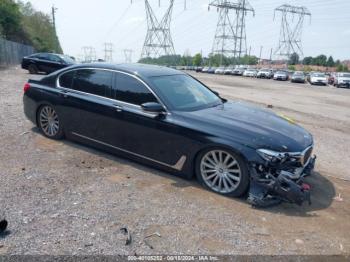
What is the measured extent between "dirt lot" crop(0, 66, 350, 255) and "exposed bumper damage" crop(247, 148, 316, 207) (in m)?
0.16

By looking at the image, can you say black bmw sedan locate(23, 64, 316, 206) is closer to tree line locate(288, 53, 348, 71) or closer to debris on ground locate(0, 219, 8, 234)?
debris on ground locate(0, 219, 8, 234)

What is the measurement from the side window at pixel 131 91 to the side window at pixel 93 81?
0.69 ft

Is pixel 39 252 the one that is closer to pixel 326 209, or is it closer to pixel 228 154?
pixel 228 154

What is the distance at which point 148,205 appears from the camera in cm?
446

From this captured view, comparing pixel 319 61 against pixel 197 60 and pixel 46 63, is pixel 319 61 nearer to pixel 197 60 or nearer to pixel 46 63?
pixel 197 60

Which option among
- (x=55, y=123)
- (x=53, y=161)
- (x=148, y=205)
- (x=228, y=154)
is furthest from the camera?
(x=55, y=123)

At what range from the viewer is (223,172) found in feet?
15.8

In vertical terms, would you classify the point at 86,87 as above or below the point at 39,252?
above

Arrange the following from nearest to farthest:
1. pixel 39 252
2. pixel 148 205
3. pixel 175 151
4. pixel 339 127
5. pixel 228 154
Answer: pixel 39 252 → pixel 148 205 → pixel 228 154 → pixel 175 151 → pixel 339 127

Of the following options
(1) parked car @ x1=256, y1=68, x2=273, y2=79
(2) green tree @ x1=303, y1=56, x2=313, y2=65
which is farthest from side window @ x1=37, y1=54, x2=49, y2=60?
(2) green tree @ x1=303, y1=56, x2=313, y2=65

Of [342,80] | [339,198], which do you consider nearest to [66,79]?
[339,198]

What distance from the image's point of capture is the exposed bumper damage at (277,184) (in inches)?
173

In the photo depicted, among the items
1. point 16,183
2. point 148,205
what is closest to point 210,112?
point 148,205

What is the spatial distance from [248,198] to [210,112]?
1.45m
